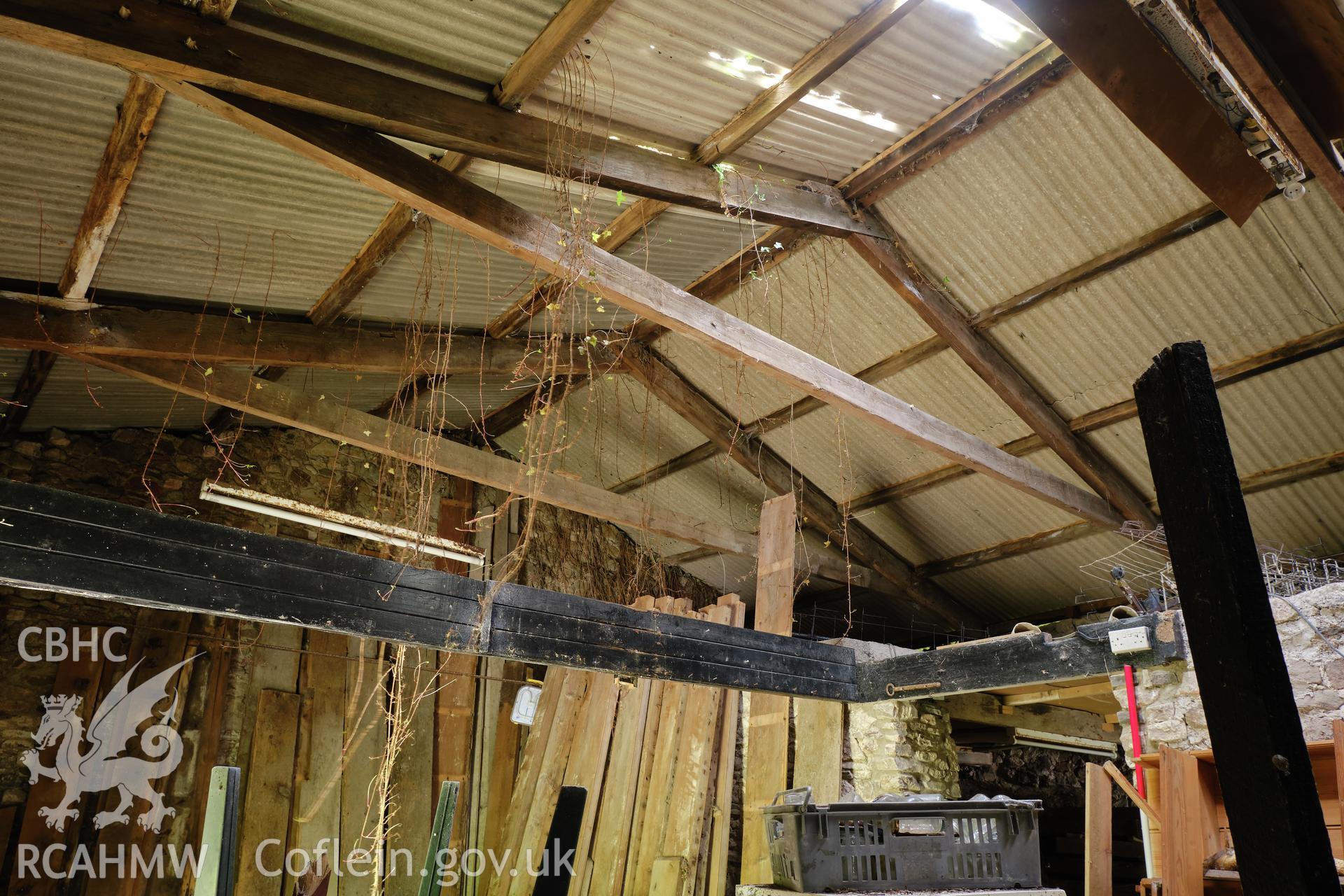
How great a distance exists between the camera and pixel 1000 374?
6.68 metres

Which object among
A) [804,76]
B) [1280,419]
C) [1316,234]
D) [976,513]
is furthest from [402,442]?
[1280,419]

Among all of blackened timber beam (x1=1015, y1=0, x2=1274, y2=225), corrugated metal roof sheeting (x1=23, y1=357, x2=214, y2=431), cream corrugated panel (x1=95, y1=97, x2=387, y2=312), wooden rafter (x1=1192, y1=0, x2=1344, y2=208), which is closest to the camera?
blackened timber beam (x1=1015, y1=0, x2=1274, y2=225)

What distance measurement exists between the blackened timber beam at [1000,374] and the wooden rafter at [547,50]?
8.64 ft

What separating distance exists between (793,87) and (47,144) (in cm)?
337

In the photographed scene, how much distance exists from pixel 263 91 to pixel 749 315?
4.17 meters

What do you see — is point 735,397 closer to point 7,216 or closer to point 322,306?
point 322,306

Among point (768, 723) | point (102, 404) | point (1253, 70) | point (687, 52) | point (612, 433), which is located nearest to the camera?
point (1253, 70)

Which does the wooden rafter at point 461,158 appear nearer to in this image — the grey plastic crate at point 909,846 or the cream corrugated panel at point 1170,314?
the grey plastic crate at point 909,846

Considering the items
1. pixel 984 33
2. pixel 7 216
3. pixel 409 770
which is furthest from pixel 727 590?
pixel 7 216

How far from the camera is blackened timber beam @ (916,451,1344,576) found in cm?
670

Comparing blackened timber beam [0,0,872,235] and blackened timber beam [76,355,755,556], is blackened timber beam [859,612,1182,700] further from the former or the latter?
blackened timber beam [0,0,872,235]

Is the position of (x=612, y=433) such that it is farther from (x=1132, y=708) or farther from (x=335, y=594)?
(x=335, y=594)

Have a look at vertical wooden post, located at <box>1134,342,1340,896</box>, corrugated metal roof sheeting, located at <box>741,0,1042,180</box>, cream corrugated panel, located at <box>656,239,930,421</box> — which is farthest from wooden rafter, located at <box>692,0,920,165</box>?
vertical wooden post, located at <box>1134,342,1340,896</box>

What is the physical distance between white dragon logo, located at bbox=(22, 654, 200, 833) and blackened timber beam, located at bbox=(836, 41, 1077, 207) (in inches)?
238
